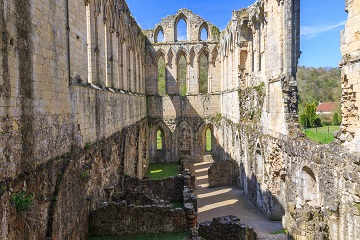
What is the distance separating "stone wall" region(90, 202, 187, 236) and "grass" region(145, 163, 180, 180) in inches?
391

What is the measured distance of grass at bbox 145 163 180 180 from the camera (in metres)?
19.6

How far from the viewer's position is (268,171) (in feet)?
42.1

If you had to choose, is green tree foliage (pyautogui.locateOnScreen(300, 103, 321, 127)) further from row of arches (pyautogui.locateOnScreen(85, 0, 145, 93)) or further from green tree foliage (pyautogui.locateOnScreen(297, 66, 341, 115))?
green tree foliage (pyautogui.locateOnScreen(297, 66, 341, 115))

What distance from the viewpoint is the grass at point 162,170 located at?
770 inches

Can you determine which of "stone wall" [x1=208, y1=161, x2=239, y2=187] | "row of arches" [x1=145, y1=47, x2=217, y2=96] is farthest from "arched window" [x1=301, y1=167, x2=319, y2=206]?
"row of arches" [x1=145, y1=47, x2=217, y2=96]

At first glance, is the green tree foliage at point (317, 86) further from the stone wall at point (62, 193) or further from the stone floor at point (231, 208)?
the stone wall at point (62, 193)

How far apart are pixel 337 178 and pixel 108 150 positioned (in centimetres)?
678

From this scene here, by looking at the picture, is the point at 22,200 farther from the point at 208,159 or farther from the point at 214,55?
the point at 214,55

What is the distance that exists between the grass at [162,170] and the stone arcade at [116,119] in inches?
59.3

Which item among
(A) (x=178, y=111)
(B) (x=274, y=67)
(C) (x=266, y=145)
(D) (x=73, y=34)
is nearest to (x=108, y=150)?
(D) (x=73, y=34)

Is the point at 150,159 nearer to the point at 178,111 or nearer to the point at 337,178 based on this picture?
the point at 178,111

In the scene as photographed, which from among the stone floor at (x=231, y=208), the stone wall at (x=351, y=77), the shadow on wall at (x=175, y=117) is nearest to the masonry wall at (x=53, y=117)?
the stone floor at (x=231, y=208)

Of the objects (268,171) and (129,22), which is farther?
(129,22)

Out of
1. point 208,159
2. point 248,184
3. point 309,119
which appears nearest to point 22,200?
point 248,184
